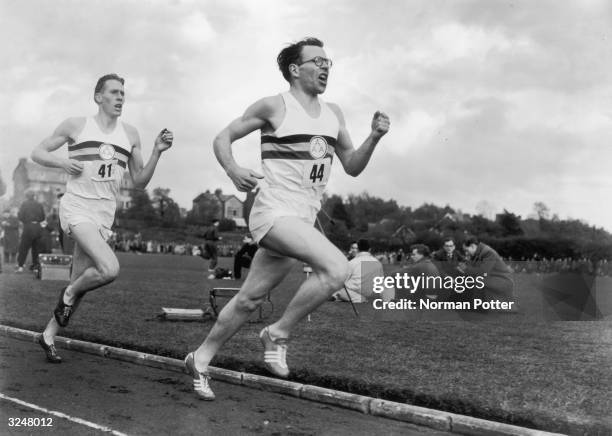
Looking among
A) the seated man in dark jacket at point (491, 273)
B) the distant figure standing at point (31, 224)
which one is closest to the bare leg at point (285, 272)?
the seated man in dark jacket at point (491, 273)

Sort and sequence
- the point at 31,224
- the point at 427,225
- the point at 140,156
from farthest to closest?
1. the point at 427,225
2. the point at 31,224
3. the point at 140,156

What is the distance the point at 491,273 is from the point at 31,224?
12.1 metres

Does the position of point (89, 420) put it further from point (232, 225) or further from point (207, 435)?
point (232, 225)

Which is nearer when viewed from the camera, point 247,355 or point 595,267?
point 247,355

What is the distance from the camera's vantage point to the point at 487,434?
178 inches

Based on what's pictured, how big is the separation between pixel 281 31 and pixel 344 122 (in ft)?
3.11

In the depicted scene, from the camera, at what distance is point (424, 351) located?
7.90 meters

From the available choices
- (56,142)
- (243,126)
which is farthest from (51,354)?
(243,126)

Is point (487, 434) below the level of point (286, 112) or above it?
below

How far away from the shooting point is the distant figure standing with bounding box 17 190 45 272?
19344mm

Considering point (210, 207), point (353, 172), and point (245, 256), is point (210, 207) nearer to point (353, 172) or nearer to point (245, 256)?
point (245, 256)

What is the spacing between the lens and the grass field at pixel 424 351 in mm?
5199

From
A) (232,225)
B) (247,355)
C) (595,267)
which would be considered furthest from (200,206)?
(247,355)

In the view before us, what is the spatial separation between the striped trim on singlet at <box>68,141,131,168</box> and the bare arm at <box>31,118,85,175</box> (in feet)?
0.34
